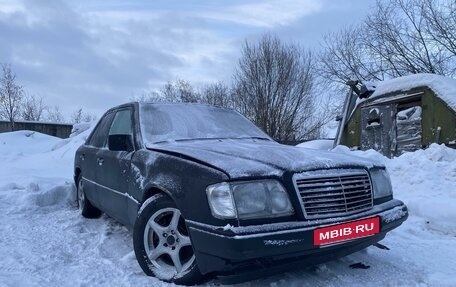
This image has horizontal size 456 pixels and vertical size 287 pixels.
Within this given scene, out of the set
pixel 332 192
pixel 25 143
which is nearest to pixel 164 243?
pixel 332 192

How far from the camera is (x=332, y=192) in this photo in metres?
2.89

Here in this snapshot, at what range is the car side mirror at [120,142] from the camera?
391cm

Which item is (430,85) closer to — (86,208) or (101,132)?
(101,132)

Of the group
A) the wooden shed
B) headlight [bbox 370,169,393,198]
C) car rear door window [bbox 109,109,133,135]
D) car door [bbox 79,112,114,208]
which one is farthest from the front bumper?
the wooden shed

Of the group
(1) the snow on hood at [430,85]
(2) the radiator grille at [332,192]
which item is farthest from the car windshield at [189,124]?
(1) the snow on hood at [430,85]

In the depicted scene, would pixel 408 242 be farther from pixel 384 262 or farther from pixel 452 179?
pixel 452 179

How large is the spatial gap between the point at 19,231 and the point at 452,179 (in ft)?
20.5

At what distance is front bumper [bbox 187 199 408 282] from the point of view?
2.56m

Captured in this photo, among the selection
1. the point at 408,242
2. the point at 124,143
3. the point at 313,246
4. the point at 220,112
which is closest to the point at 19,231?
the point at 124,143

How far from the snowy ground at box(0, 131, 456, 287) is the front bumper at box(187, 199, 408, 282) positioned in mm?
414

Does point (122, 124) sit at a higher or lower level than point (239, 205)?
higher

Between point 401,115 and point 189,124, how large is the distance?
794 cm

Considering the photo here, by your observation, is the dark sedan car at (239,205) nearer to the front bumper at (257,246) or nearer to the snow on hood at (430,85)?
the front bumper at (257,246)

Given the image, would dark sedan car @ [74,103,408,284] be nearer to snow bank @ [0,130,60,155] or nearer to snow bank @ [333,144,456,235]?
snow bank @ [333,144,456,235]
